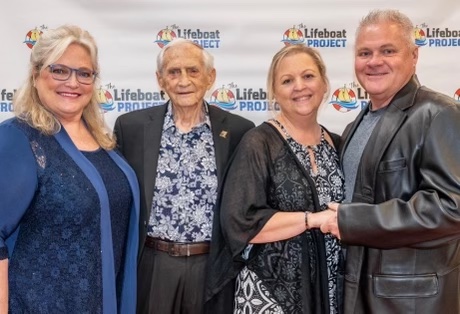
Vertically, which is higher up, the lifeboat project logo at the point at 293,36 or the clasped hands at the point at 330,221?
the lifeboat project logo at the point at 293,36

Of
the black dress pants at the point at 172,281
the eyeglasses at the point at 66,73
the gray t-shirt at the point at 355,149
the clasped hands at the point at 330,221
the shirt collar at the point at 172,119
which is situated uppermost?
the eyeglasses at the point at 66,73

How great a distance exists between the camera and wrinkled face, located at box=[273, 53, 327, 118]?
2443mm

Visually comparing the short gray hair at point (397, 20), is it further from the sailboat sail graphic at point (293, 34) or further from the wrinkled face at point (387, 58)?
the sailboat sail graphic at point (293, 34)

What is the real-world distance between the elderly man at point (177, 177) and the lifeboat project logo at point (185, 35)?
0.72 metres

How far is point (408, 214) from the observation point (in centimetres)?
196

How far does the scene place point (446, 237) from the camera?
201 cm

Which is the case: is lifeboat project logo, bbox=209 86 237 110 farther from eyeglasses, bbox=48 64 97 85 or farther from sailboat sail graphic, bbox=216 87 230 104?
eyeglasses, bbox=48 64 97 85

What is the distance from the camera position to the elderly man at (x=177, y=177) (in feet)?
8.45

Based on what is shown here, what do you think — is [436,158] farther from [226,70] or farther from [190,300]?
[226,70]

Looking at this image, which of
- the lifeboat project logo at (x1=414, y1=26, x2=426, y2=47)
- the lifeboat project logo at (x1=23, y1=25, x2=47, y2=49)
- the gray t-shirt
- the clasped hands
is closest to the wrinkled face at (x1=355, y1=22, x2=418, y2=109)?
the gray t-shirt

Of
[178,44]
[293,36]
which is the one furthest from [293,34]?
[178,44]

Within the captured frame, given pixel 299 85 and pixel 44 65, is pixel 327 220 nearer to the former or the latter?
pixel 299 85

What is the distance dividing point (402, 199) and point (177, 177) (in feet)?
3.49

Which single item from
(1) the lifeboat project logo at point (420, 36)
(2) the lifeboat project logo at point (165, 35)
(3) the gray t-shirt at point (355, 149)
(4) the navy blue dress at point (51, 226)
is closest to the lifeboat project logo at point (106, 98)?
(2) the lifeboat project logo at point (165, 35)
